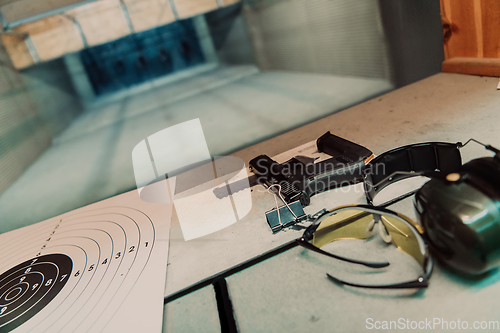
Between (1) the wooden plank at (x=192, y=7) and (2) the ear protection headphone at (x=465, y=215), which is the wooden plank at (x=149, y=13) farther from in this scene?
(2) the ear protection headphone at (x=465, y=215)

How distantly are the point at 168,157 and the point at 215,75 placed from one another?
0.28m

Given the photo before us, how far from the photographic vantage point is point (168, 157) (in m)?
0.88

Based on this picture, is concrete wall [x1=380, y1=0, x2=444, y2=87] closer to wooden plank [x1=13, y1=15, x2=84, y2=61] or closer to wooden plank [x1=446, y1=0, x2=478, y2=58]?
wooden plank [x1=446, y1=0, x2=478, y2=58]

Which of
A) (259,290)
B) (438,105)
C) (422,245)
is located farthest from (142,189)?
(438,105)

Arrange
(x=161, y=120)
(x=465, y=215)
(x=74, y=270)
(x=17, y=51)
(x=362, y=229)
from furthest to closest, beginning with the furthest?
(x=161, y=120), (x=17, y=51), (x=74, y=270), (x=362, y=229), (x=465, y=215)

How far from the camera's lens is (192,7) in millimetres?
838

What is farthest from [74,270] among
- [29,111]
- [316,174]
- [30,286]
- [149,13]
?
[149,13]

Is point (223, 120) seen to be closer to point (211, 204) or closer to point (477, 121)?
point (211, 204)

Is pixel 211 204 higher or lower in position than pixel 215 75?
lower

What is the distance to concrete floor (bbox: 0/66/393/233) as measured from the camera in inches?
33.7

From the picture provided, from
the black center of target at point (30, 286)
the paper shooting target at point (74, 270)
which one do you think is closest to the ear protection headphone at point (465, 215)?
the paper shooting target at point (74, 270)

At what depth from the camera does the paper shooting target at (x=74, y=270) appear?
0.40 m

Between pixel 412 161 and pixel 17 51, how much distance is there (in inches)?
35.8

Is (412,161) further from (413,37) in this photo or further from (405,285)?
(413,37)
